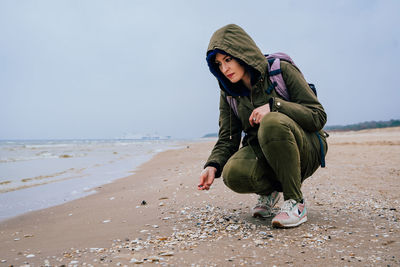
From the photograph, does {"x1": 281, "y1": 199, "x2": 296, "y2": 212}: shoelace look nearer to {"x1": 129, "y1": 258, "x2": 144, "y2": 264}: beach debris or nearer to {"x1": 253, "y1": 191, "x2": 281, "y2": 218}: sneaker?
{"x1": 253, "y1": 191, "x2": 281, "y2": 218}: sneaker

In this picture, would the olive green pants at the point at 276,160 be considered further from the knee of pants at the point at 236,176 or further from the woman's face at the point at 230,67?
the woman's face at the point at 230,67

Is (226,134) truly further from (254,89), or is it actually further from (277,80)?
(277,80)

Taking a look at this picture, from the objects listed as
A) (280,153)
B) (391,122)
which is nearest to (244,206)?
(280,153)

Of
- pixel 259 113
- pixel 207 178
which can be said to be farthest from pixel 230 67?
pixel 207 178

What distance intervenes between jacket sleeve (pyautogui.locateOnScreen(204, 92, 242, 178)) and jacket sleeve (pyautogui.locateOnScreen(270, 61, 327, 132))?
645 millimetres

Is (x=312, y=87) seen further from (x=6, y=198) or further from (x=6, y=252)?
(x=6, y=198)

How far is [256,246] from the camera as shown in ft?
7.33

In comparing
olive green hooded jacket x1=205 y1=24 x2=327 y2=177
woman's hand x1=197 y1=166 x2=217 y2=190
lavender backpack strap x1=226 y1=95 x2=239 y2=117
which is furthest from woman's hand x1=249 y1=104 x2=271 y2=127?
woman's hand x1=197 y1=166 x2=217 y2=190

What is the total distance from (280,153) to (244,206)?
129cm

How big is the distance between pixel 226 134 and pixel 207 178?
1.78 feet

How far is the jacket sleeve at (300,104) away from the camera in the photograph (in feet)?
8.52

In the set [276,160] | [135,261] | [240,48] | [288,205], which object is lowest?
[135,261]

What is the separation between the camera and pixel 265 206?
308 centimetres

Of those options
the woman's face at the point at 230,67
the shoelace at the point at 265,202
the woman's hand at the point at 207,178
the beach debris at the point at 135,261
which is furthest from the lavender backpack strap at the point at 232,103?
the beach debris at the point at 135,261
